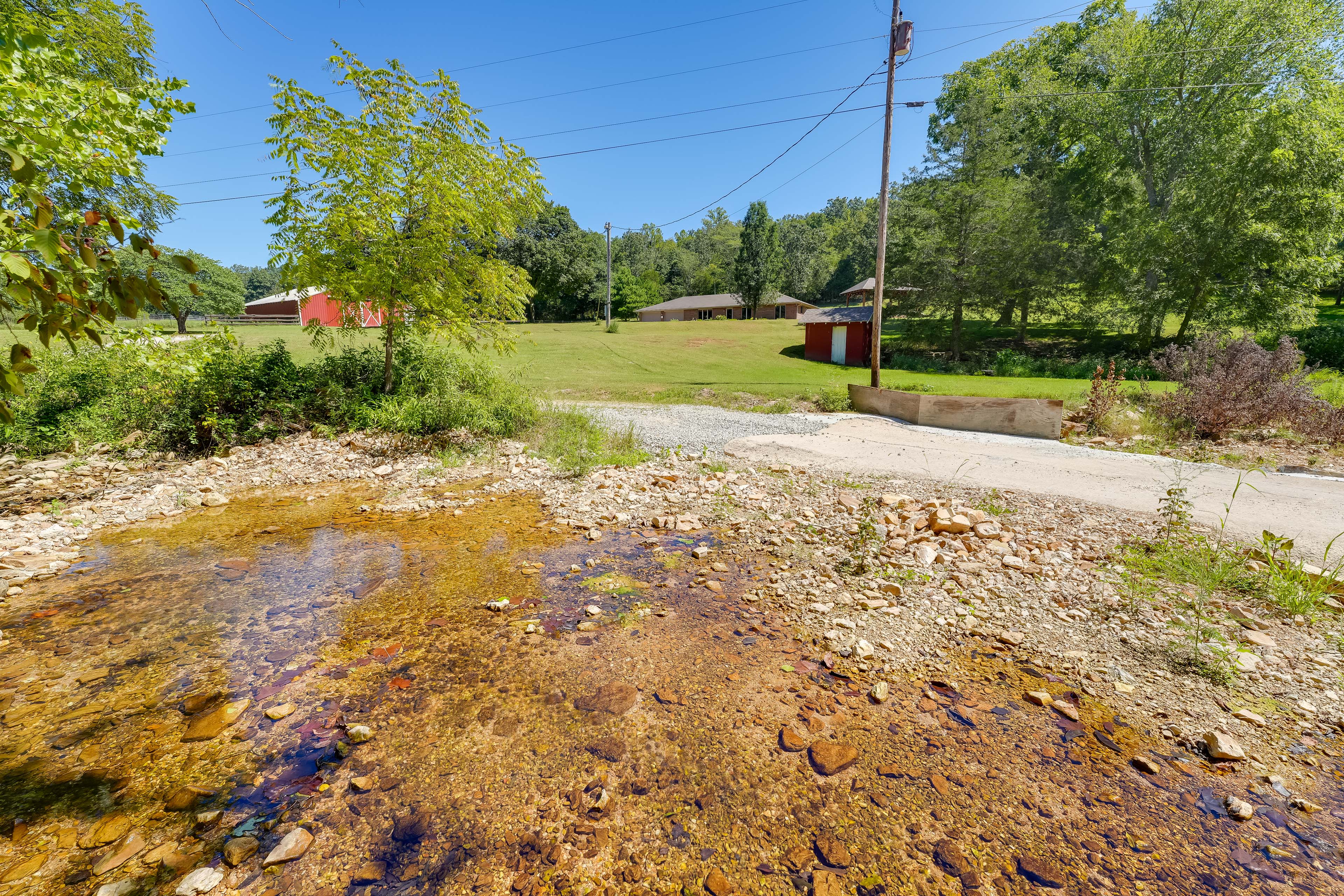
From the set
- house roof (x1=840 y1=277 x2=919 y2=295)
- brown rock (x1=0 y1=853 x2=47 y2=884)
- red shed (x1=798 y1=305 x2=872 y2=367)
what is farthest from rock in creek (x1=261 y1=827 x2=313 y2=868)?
red shed (x1=798 y1=305 x2=872 y2=367)

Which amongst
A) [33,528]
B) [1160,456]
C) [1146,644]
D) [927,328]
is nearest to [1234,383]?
[1160,456]

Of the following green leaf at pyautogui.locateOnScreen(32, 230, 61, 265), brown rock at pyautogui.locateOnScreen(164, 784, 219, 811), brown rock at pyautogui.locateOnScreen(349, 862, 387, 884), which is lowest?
brown rock at pyautogui.locateOnScreen(349, 862, 387, 884)

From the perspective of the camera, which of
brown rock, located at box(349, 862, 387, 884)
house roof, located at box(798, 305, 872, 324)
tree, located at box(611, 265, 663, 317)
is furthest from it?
tree, located at box(611, 265, 663, 317)

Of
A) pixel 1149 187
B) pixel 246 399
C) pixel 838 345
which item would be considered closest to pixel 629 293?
pixel 838 345

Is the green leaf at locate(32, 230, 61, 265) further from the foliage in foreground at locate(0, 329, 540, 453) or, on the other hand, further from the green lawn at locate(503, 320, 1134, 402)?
the green lawn at locate(503, 320, 1134, 402)

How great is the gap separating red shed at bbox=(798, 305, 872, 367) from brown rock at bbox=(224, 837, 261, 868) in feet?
87.0

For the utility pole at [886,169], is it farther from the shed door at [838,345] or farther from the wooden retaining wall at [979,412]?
the shed door at [838,345]

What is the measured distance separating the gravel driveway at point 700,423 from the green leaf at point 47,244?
8831 millimetres

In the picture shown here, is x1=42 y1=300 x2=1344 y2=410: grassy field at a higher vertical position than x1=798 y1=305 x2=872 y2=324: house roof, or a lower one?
lower

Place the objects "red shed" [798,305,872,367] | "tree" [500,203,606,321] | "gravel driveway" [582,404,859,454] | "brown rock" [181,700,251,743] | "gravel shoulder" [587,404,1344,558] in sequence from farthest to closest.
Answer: "tree" [500,203,606,321]
"red shed" [798,305,872,367]
"gravel driveway" [582,404,859,454]
"gravel shoulder" [587,404,1344,558]
"brown rock" [181,700,251,743]

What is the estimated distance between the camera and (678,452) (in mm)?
9617

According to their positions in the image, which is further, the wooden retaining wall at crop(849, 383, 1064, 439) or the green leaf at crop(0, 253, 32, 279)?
the wooden retaining wall at crop(849, 383, 1064, 439)

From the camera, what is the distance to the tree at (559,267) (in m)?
57.6

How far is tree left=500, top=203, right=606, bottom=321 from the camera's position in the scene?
57625 millimetres
